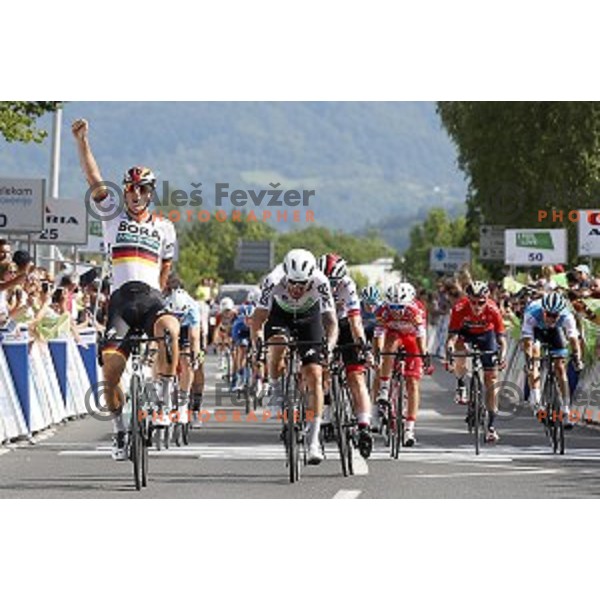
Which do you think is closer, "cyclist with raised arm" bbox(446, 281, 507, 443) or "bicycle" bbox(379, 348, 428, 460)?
"bicycle" bbox(379, 348, 428, 460)

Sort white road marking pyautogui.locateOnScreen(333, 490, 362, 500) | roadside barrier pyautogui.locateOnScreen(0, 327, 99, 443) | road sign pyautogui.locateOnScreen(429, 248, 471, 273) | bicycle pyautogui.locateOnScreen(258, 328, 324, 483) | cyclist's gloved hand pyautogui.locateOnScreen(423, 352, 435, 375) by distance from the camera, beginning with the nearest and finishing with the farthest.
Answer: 1. white road marking pyautogui.locateOnScreen(333, 490, 362, 500)
2. bicycle pyautogui.locateOnScreen(258, 328, 324, 483)
3. cyclist's gloved hand pyautogui.locateOnScreen(423, 352, 435, 375)
4. roadside barrier pyautogui.locateOnScreen(0, 327, 99, 443)
5. road sign pyautogui.locateOnScreen(429, 248, 471, 273)

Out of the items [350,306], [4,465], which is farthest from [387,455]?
[4,465]

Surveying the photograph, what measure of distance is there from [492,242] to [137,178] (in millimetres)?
45823

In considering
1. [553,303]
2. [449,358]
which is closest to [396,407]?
[449,358]

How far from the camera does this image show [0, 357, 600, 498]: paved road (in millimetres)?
15359

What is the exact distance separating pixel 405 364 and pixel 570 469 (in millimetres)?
2651

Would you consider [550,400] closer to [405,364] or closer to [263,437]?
[405,364]

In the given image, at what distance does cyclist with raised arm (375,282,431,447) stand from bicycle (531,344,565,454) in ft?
4.38

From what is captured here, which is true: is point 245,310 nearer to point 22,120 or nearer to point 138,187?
A: point 22,120

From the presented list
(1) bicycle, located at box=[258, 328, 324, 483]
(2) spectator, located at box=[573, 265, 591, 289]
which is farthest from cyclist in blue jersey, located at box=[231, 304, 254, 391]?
(1) bicycle, located at box=[258, 328, 324, 483]

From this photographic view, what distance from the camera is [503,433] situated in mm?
24203

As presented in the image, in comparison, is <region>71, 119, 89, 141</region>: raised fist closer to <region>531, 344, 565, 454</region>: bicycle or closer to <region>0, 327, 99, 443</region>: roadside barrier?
<region>0, 327, 99, 443</region>: roadside barrier

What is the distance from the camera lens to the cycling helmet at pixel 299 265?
1603 cm

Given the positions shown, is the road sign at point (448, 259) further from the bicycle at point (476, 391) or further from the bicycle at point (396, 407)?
the bicycle at point (396, 407)
